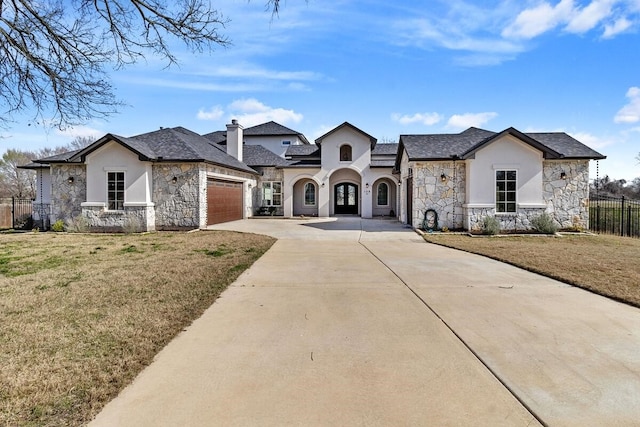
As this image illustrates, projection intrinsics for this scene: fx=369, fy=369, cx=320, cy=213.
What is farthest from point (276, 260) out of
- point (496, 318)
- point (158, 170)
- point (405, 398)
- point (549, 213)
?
point (549, 213)

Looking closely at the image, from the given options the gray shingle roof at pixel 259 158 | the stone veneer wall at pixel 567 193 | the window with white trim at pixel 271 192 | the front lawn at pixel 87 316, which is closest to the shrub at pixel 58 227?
the front lawn at pixel 87 316

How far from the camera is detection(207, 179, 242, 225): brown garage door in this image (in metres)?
18.7

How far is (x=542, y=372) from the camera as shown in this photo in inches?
139

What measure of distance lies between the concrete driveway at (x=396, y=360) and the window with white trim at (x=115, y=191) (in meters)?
A: 13.1

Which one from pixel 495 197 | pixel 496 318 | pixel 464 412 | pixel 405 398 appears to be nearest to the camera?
pixel 464 412

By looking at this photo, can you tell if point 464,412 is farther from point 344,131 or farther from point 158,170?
point 344,131

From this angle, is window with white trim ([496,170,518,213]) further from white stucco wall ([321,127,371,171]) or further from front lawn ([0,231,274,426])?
front lawn ([0,231,274,426])

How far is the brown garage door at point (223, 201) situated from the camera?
1870cm

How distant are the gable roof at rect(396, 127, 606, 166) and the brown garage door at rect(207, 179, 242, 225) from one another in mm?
9854

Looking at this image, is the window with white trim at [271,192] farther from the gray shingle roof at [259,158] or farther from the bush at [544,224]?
the bush at [544,224]

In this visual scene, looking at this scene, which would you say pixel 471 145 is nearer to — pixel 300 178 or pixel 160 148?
pixel 300 178

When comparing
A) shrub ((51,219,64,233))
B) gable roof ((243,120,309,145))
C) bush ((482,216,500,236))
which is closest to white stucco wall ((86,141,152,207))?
shrub ((51,219,64,233))

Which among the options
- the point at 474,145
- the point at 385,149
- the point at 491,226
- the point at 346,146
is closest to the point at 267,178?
the point at 346,146

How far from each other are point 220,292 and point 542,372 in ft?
15.8
